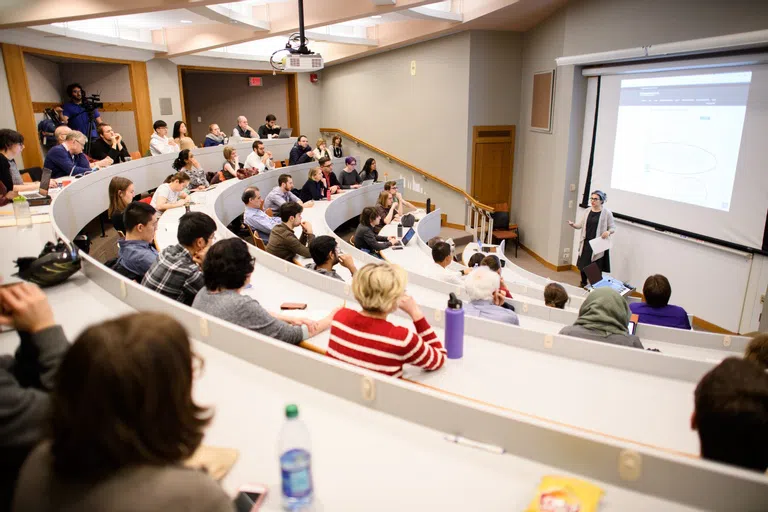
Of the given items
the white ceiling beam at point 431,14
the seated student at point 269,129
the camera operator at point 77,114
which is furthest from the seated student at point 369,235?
the seated student at point 269,129

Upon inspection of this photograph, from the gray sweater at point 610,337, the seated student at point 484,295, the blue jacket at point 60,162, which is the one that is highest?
the blue jacket at point 60,162

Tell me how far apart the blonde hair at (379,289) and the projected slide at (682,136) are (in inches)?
204

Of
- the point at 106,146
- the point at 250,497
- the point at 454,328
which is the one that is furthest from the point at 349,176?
the point at 250,497

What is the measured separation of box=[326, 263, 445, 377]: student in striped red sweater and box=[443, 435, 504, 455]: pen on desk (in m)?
0.44

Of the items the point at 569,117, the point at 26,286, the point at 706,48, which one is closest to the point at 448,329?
the point at 26,286

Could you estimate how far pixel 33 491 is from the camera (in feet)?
2.93

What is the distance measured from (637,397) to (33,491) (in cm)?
192

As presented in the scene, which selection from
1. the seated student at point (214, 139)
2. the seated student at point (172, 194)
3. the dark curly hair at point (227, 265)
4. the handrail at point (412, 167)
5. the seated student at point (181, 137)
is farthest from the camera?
the handrail at point (412, 167)

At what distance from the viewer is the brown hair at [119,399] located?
0.86m

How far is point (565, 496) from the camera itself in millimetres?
1318

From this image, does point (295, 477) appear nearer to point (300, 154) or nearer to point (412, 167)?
point (300, 154)

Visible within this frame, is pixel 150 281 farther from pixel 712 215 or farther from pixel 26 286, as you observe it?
pixel 712 215

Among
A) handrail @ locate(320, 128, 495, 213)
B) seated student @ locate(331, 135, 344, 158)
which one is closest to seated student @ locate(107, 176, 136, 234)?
handrail @ locate(320, 128, 495, 213)

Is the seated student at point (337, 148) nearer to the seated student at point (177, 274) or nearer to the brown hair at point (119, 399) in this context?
the seated student at point (177, 274)
